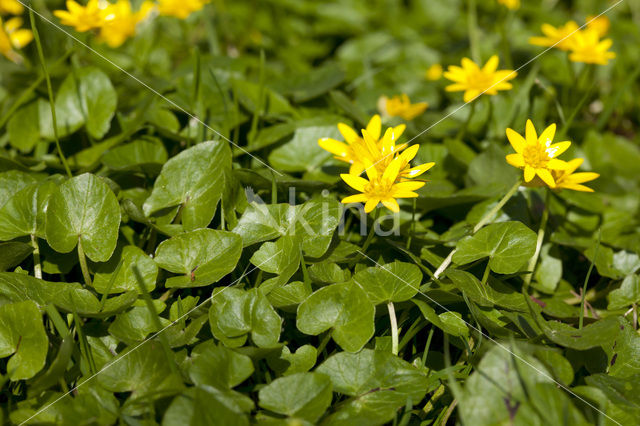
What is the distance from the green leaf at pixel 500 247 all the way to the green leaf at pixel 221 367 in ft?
1.65

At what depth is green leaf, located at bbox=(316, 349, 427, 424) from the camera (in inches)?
40.9

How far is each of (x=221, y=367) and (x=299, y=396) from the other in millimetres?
144

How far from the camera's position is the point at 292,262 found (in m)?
1.21

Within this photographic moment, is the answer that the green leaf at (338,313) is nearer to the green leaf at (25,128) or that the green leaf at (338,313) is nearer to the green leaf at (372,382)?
the green leaf at (372,382)

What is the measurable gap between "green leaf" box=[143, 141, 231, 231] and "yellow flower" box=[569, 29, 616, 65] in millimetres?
1181

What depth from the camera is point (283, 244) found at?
1.23 m

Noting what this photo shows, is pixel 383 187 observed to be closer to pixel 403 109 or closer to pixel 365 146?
pixel 365 146

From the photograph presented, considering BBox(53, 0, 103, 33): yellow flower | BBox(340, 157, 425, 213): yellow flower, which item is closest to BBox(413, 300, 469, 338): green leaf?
BBox(340, 157, 425, 213): yellow flower

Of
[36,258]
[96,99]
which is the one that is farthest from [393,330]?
[96,99]

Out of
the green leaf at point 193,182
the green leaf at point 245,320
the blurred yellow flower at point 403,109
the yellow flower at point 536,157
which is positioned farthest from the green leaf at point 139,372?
the blurred yellow flower at point 403,109

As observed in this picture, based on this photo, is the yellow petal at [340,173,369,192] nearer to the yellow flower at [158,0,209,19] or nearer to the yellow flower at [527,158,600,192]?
the yellow flower at [527,158,600,192]

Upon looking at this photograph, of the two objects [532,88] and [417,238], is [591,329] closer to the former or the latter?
[417,238]

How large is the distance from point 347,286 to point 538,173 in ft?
1.47

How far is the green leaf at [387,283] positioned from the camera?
1.16 metres
